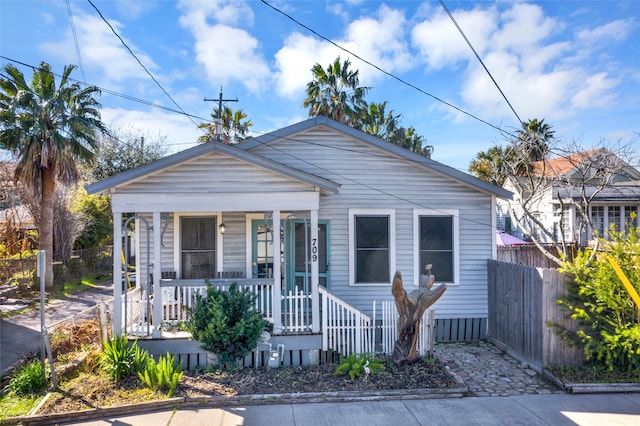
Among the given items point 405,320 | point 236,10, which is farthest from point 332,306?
point 236,10

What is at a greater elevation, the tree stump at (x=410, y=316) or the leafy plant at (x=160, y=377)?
the tree stump at (x=410, y=316)

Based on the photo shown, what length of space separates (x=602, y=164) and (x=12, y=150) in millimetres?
18500

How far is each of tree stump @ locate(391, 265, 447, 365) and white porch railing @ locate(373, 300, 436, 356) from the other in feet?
1.18

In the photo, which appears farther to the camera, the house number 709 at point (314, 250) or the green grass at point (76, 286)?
the green grass at point (76, 286)

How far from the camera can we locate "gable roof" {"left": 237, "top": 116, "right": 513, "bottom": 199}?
28.7 ft

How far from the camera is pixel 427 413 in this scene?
5215mm

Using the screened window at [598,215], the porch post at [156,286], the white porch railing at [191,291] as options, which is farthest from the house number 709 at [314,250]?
the screened window at [598,215]

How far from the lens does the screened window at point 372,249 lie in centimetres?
895

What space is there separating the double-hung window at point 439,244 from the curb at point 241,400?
11.4ft

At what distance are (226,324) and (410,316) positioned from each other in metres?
3.09

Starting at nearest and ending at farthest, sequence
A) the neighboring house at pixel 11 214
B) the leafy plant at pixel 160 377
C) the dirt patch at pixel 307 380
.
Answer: the leafy plant at pixel 160 377 → the dirt patch at pixel 307 380 → the neighboring house at pixel 11 214

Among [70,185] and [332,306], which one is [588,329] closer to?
[332,306]

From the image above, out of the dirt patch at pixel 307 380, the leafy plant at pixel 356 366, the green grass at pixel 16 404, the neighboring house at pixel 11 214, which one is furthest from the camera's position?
the neighboring house at pixel 11 214

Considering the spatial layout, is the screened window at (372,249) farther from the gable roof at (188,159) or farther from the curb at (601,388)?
the curb at (601,388)
